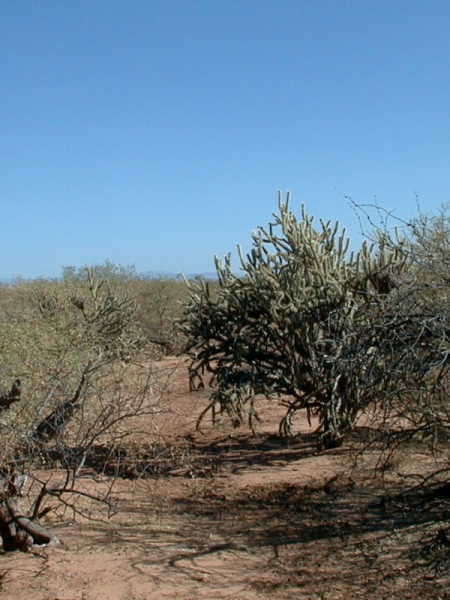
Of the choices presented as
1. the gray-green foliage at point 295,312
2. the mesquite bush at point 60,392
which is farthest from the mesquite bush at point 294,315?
the mesquite bush at point 60,392

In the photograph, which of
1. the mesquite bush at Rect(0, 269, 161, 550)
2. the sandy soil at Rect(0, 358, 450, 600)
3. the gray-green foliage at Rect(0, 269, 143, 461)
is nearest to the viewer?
the sandy soil at Rect(0, 358, 450, 600)

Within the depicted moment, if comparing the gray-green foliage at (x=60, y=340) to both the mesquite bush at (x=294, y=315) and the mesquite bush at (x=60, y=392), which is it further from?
the mesquite bush at (x=294, y=315)

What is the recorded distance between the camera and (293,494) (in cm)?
803

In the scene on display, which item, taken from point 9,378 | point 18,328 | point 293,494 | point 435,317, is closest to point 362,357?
point 435,317

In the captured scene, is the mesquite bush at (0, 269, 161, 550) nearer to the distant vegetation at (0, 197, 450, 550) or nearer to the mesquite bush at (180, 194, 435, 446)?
the distant vegetation at (0, 197, 450, 550)

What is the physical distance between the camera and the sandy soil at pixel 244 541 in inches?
217

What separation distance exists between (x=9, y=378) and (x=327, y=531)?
253 inches

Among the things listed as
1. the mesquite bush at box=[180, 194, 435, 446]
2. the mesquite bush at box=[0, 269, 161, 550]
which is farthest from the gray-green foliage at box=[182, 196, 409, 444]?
the mesquite bush at box=[0, 269, 161, 550]

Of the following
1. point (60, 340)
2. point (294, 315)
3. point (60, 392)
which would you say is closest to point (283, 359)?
point (294, 315)

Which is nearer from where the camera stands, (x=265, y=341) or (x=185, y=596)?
(x=185, y=596)

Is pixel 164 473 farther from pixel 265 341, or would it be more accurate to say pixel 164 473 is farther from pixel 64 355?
pixel 64 355

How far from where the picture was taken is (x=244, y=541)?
663cm

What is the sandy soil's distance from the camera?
5508 mm

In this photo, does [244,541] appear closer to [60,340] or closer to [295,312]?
[295,312]
